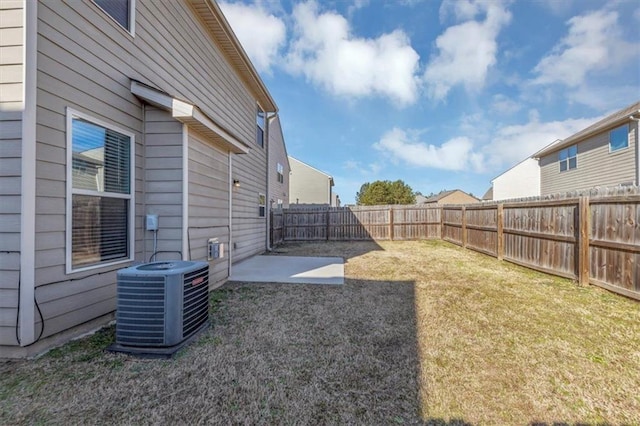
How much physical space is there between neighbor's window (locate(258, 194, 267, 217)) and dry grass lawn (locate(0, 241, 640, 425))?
5.52 m

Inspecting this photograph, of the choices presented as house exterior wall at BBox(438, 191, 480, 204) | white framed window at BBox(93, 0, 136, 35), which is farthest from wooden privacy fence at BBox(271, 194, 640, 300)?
house exterior wall at BBox(438, 191, 480, 204)

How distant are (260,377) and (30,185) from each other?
262cm

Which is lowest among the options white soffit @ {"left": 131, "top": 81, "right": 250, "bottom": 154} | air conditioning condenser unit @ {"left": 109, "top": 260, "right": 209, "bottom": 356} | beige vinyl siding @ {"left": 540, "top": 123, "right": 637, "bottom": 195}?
air conditioning condenser unit @ {"left": 109, "top": 260, "right": 209, "bottom": 356}

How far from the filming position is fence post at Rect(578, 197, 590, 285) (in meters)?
4.91

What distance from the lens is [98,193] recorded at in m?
3.18

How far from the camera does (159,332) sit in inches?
103

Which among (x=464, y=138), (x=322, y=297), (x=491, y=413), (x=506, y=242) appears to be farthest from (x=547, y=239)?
(x=464, y=138)

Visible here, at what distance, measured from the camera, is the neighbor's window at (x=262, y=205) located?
9305mm

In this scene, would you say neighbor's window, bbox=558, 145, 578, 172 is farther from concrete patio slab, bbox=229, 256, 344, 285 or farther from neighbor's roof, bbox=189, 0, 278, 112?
neighbor's roof, bbox=189, 0, 278, 112

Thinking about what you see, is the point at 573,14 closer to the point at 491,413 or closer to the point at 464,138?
the point at 491,413

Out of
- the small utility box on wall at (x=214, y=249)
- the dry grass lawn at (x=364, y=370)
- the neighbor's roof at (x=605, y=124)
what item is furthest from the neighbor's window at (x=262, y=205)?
the neighbor's roof at (x=605, y=124)

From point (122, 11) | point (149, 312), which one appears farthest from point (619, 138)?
point (149, 312)

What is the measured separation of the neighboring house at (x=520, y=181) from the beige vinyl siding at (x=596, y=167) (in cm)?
393

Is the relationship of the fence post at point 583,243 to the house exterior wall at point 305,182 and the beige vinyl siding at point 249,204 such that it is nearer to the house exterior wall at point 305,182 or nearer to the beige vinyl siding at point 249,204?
the beige vinyl siding at point 249,204
